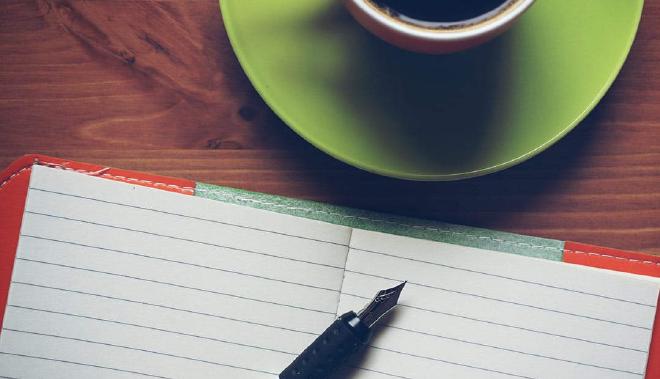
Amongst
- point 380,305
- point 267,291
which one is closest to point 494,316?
point 380,305

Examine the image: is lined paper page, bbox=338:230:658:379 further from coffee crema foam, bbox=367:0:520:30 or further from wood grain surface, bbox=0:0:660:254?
coffee crema foam, bbox=367:0:520:30

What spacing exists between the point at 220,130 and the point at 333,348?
0.23 metres

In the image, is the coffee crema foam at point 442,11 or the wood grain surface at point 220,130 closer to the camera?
the coffee crema foam at point 442,11

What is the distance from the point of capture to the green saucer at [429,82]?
0.60 metres

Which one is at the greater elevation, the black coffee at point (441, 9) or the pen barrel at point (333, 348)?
the black coffee at point (441, 9)

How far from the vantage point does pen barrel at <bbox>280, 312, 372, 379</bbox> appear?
61 cm

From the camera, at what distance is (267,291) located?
653 mm

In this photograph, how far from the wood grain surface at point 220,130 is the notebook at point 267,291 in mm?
24

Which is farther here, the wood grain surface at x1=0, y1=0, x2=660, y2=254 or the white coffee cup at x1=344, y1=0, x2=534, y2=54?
the wood grain surface at x1=0, y1=0, x2=660, y2=254

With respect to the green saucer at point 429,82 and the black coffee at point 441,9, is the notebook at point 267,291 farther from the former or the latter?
the black coffee at point 441,9

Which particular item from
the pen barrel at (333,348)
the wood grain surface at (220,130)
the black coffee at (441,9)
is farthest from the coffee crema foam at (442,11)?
the pen barrel at (333,348)

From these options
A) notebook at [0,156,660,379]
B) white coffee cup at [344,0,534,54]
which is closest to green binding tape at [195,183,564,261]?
notebook at [0,156,660,379]

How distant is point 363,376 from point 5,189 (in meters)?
0.38

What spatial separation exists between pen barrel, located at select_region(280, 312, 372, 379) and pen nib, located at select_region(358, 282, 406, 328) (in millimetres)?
11
